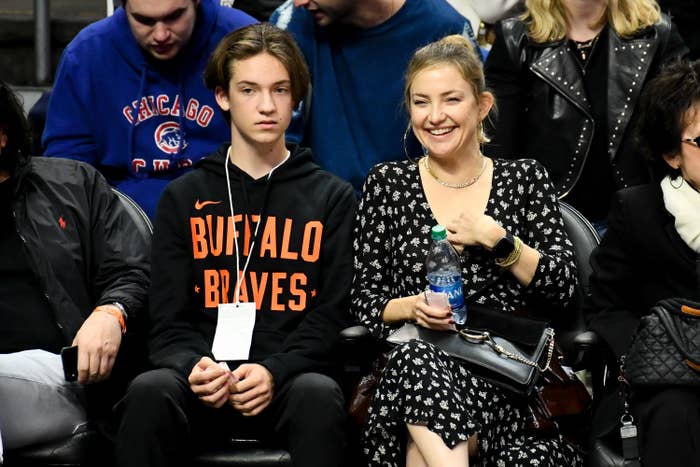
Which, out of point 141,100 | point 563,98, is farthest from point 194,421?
point 563,98

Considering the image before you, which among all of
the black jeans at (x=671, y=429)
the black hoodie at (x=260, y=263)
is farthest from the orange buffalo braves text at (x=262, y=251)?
the black jeans at (x=671, y=429)

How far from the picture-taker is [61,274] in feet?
12.5

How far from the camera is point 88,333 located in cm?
357

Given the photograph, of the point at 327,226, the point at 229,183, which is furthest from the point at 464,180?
the point at 229,183

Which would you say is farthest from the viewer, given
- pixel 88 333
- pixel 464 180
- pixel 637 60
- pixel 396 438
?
pixel 637 60

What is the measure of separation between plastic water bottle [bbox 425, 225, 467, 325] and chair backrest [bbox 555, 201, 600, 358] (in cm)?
39

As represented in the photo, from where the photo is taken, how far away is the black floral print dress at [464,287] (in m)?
3.29

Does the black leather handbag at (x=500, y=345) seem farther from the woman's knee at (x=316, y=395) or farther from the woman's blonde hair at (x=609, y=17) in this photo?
the woman's blonde hair at (x=609, y=17)

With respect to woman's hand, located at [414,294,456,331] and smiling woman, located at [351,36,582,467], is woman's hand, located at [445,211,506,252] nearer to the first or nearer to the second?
smiling woman, located at [351,36,582,467]

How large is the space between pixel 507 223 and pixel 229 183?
33.5 inches

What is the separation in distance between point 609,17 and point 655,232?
3.52 feet

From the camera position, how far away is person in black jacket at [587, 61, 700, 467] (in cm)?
352

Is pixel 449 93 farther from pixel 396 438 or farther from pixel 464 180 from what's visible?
pixel 396 438

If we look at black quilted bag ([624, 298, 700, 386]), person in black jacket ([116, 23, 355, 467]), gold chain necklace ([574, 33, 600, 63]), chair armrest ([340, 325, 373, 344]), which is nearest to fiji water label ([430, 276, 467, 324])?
chair armrest ([340, 325, 373, 344])
